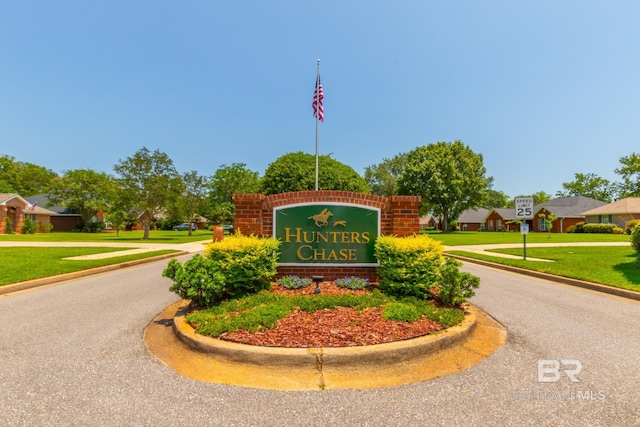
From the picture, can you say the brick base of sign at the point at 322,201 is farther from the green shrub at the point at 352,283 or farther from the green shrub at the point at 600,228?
the green shrub at the point at 600,228

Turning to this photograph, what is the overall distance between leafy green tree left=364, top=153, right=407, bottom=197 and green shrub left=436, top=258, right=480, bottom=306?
2121 inches

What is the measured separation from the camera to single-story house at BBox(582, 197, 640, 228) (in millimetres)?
37938

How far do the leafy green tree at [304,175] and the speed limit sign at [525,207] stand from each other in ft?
41.3

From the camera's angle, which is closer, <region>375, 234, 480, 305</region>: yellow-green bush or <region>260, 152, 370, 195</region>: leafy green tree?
<region>375, 234, 480, 305</region>: yellow-green bush

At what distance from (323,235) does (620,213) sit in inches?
1886

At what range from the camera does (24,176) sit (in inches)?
2611

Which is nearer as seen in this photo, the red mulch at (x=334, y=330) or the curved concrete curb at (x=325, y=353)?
the curved concrete curb at (x=325, y=353)

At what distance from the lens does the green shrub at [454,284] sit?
5.15 m

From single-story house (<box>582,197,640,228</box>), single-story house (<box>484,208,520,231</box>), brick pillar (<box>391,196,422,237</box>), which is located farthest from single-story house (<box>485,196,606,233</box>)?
brick pillar (<box>391,196,422,237</box>)

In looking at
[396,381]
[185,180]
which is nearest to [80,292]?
[396,381]

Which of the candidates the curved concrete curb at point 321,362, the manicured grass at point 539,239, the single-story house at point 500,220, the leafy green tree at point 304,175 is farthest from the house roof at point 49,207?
the single-story house at point 500,220

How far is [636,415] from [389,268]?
11.3ft

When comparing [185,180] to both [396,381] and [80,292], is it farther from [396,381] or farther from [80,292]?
[396,381]

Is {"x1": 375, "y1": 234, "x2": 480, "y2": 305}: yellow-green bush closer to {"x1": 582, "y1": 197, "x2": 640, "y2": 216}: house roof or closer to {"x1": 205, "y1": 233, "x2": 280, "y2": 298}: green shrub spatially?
{"x1": 205, "y1": 233, "x2": 280, "y2": 298}: green shrub
